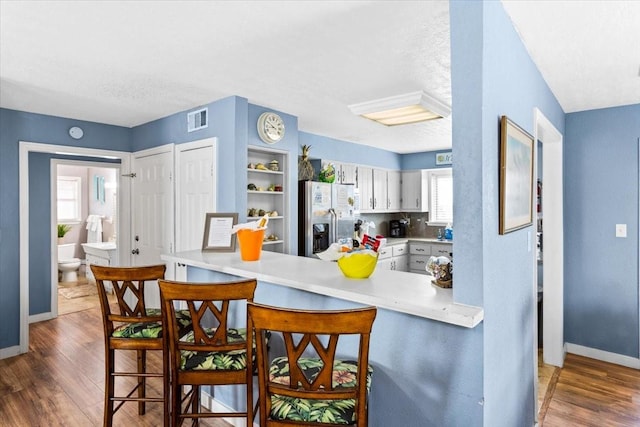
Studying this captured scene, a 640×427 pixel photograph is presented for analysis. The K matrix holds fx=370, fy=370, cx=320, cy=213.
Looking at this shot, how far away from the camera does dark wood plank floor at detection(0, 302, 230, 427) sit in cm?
249

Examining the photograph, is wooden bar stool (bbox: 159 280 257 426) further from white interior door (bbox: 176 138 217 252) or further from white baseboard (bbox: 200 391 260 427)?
white interior door (bbox: 176 138 217 252)

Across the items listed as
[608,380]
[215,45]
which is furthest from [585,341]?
[215,45]

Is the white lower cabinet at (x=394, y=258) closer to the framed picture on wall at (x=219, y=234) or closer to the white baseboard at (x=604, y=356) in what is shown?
the white baseboard at (x=604, y=356)

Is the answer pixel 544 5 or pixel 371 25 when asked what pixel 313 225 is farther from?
pixel 544 5

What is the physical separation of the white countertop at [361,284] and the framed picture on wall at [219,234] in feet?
0.85

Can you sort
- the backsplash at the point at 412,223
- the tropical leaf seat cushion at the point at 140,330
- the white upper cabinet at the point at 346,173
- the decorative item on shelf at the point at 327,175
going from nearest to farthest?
the tropical leaf seat cushion at the point at 140,330
the decorative item on shelf at the point at 327,175
the white upper cabinet at the point at 346,173
the backsplash at the point at 412,223

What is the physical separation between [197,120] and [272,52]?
61.8 inches

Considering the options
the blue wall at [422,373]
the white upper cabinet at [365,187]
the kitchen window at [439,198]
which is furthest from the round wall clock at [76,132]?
the kitchen window at [439,198]

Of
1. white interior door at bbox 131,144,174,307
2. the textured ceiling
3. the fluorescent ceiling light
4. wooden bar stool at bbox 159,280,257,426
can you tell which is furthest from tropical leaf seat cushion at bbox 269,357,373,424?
white interior door at bbox 131,144,174,307

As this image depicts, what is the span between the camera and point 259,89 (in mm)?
3100

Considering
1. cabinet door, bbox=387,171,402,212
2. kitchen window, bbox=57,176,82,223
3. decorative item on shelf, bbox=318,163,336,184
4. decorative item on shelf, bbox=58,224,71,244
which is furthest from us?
kitchen window, bbox=57,176,82,223

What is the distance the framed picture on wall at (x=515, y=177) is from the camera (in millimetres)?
1681

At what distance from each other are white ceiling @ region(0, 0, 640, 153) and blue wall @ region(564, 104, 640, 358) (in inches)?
11.3

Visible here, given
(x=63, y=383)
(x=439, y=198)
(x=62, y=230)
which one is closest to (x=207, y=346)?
(x=63, y=383)
